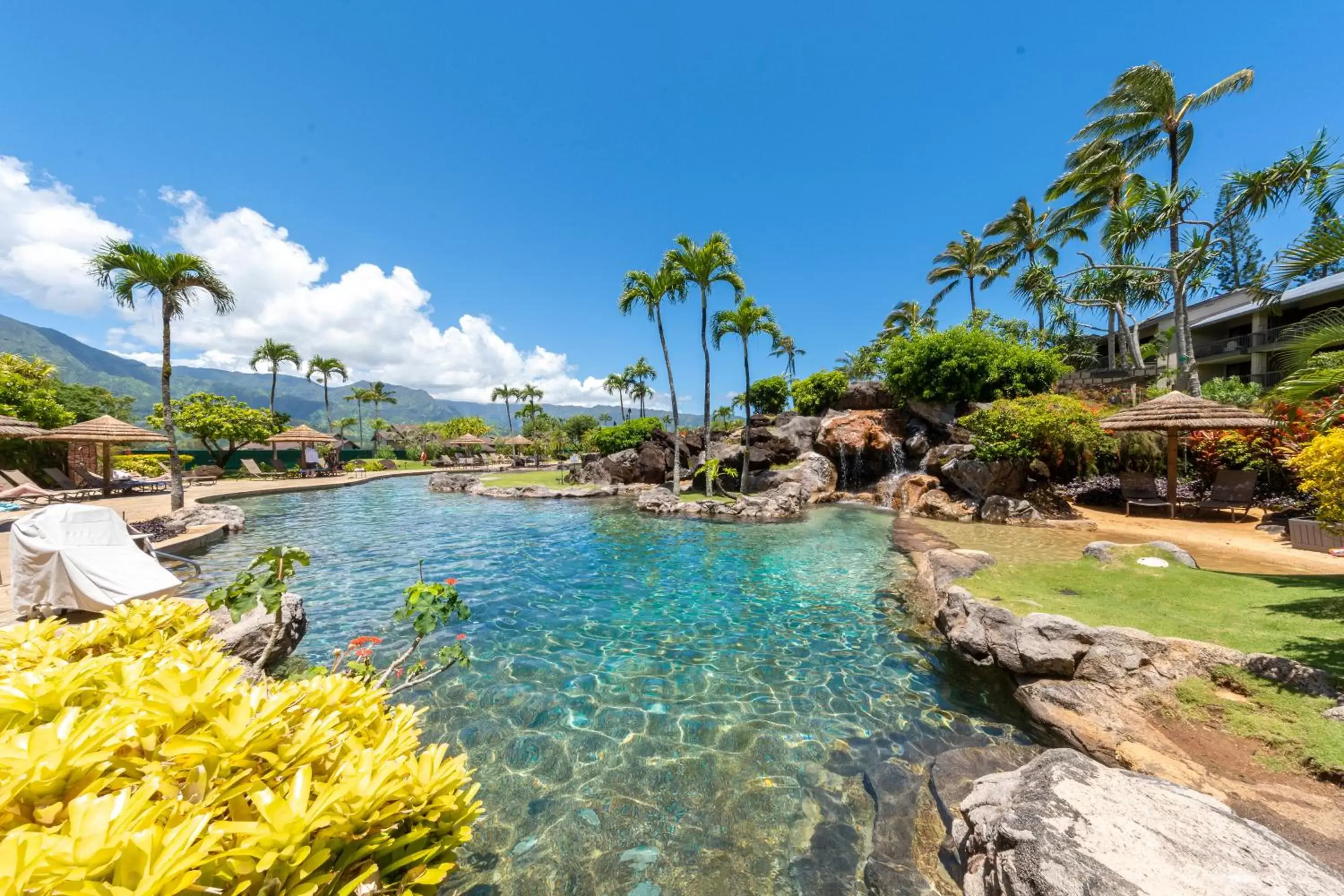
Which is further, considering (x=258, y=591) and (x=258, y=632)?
(x=258, y=632)

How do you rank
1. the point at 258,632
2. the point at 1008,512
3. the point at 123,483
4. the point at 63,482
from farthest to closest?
the point at 123,483, the point at 63,482, the point at 1008,512, the point at 258,632

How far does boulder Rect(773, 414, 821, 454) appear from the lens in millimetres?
22703

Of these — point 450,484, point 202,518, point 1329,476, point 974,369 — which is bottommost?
point 202,518

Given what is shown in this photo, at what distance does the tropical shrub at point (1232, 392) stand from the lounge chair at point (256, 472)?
4215cm

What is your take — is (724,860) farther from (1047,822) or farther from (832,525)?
(832,525)

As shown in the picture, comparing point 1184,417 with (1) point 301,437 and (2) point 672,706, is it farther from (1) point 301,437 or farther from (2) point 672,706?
(1) point 301,437

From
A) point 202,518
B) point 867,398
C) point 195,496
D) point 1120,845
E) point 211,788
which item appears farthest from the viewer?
point 867,398

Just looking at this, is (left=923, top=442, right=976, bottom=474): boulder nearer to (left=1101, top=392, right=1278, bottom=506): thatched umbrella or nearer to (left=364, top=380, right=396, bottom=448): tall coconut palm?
(left=1101, top=392, right=1278, bottom=506): thatched umbrella

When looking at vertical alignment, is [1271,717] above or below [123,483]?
below

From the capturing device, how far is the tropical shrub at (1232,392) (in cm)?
1443

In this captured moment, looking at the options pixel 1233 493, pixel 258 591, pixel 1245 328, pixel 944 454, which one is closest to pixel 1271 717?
pixel 258 591

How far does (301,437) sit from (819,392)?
3136 cm

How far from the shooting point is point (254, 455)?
39.8 meters

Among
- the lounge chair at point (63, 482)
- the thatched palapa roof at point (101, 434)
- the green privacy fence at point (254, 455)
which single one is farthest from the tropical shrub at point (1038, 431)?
the green privacy fence at point (254, 455)
